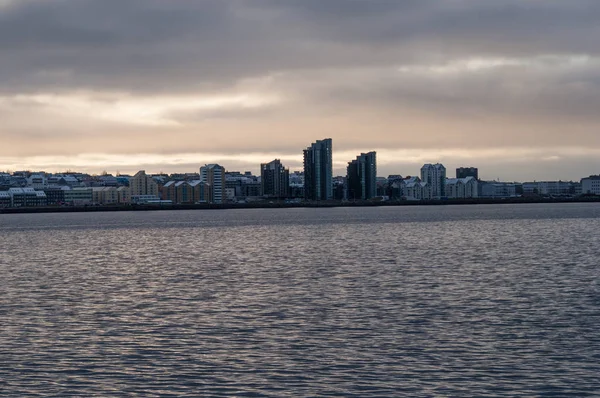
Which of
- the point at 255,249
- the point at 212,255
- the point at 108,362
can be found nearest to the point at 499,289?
the point at 108,362

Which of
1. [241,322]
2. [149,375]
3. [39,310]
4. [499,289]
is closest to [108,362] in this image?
[149,375]

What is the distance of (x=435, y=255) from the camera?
63.4m

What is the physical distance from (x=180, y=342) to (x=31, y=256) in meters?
47.6

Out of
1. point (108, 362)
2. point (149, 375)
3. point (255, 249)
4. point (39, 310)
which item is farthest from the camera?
point (255, 249)

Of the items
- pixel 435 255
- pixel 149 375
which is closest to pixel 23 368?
pixel 149 375

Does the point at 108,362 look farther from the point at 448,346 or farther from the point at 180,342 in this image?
the point at 448,346

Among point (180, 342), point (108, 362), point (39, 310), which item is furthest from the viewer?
point (39, 310)

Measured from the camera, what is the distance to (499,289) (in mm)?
39406

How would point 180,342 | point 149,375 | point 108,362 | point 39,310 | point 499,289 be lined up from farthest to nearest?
point 499,289
point 39,310
point 180,342
point 108,362
point 149,375

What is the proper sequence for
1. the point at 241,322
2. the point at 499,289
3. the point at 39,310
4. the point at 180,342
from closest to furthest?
the point at 180,342, the point at 241,322, the point at 39,310, the point at 499,289

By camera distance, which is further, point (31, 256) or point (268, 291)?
point (31, 256)

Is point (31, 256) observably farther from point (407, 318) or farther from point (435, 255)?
point (407, 318)

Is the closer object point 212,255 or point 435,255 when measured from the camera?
point 435,255

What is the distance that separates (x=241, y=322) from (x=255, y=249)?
44553 mm
